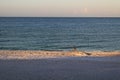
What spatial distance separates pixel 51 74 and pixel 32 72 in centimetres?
105

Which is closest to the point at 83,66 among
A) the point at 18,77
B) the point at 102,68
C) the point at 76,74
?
the point at 102,68

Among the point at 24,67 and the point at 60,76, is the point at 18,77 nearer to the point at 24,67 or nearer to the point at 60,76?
the point at 60,76

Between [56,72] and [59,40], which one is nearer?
[56,72]

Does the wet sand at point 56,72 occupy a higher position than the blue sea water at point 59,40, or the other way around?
the wet sand at point 56,72

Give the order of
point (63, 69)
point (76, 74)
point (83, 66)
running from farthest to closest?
point (83, 66) → point (63, 69) → point (76, 74)

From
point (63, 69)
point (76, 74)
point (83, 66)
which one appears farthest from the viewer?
point (83, 66)

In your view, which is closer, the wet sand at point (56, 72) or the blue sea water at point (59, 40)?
the wet sand at point (56, 72)

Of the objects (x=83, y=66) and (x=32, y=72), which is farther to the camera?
(x=83, y=66)

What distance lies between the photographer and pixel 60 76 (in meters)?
14.0

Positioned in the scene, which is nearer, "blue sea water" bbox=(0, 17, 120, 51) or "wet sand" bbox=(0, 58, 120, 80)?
"wet sand" bbox=(0, 58, 120, 80)

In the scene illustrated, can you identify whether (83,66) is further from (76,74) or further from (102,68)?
(76,74)

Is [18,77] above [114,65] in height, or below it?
above

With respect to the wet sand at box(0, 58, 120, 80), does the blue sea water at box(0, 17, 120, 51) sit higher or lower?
lower

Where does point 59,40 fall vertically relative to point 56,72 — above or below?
below
